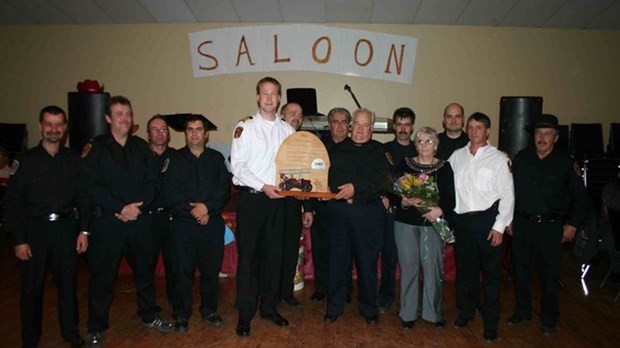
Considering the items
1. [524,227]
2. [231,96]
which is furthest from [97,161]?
[231,96]

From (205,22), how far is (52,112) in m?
4.55

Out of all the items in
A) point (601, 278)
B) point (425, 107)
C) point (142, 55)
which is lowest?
point (601, 278)

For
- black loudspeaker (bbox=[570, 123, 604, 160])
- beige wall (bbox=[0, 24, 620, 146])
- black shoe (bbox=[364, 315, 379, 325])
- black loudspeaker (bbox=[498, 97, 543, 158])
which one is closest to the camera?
black shoe (bbox=[364, 315, 379, 325])

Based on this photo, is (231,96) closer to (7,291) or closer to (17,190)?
(7,291)

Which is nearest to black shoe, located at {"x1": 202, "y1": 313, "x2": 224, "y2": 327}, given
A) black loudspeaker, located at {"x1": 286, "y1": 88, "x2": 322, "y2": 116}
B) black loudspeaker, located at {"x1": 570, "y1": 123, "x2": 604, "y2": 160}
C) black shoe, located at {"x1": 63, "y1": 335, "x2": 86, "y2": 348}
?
black shoe, located at {"x1": 63, "y1": 335, "x2": 86, "y2": 348}

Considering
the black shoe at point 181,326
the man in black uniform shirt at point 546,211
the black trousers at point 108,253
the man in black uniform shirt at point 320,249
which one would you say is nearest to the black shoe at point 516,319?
the man in black uniform shirt at point 546,211

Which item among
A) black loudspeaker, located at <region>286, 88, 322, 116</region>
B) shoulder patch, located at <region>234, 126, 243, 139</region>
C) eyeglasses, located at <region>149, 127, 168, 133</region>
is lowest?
shoulder patch, located at <region>234, 126, 243, 139</region>

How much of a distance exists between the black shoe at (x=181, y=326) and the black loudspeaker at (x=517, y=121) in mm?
3318

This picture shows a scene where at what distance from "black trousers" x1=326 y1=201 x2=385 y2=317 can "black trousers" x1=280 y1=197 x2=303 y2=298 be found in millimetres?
333

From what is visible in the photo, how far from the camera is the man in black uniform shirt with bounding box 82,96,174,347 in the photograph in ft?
9.25

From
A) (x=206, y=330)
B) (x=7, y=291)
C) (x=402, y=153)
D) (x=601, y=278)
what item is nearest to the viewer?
(x=206, y=330)

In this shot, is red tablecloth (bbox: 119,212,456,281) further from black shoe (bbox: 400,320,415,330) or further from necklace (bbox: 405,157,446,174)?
necklace (bbox: 405,157,446,174)

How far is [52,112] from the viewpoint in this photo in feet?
8.86

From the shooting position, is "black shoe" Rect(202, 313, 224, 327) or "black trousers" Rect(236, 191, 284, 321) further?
"black shoe" Rect(202, 313, 224, 327)
